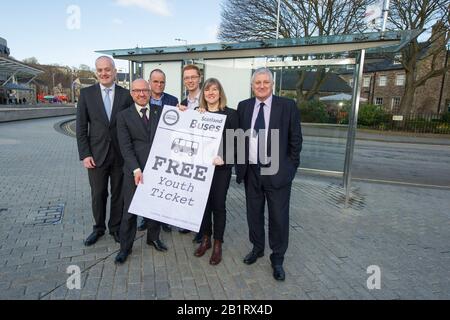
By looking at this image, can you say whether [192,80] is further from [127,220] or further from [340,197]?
[340,197]

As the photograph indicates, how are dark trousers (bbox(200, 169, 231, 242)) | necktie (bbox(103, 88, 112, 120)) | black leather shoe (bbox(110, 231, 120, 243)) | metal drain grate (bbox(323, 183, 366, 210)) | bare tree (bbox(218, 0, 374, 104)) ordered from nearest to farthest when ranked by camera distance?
dark trousers (bbox(200, 169, 231, 242)) < necktie (bbox(103, 88, 112, 120)) < black leather shoe (bbox(110, 231, 120, 243)) < metal drain grate (bbox(323, 183, 366, 210)) < bare tree (bbox(218, 0, 374, 104))

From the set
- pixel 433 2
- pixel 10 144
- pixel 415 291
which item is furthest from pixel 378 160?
pixel 433 2

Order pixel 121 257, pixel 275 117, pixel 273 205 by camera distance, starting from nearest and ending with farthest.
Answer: pixel 275 117 → pixel 273 205 → pixel 121 257

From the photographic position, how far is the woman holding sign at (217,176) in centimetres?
305

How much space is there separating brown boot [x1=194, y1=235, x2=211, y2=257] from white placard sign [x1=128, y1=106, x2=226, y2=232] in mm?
435

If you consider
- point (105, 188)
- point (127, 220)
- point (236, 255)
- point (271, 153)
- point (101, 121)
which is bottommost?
point (236, 255)

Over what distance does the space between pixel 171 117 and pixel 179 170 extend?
562 millimetres

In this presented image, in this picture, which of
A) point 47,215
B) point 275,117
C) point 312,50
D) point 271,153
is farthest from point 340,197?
point 47,215

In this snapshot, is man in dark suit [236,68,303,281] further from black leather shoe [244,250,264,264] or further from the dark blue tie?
black leather shoe [244,250,264,264]

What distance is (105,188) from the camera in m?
3.67

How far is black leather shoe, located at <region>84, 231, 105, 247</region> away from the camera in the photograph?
3594 millimetres

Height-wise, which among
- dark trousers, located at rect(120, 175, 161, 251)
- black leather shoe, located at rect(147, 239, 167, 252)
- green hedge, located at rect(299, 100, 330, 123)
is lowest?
black leather shoe, located at rect(147, 239, 167, 252)

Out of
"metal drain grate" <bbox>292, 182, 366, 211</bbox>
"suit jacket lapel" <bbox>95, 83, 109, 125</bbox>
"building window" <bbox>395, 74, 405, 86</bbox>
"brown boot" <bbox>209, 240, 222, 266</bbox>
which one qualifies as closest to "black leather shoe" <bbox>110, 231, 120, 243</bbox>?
"brown boot" <bbox>209, 240, 222, 266</bbox>

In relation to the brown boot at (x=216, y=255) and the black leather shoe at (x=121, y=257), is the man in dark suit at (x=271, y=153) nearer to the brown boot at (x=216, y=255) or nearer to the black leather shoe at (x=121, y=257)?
the brown boot at (x=216, y=255)
